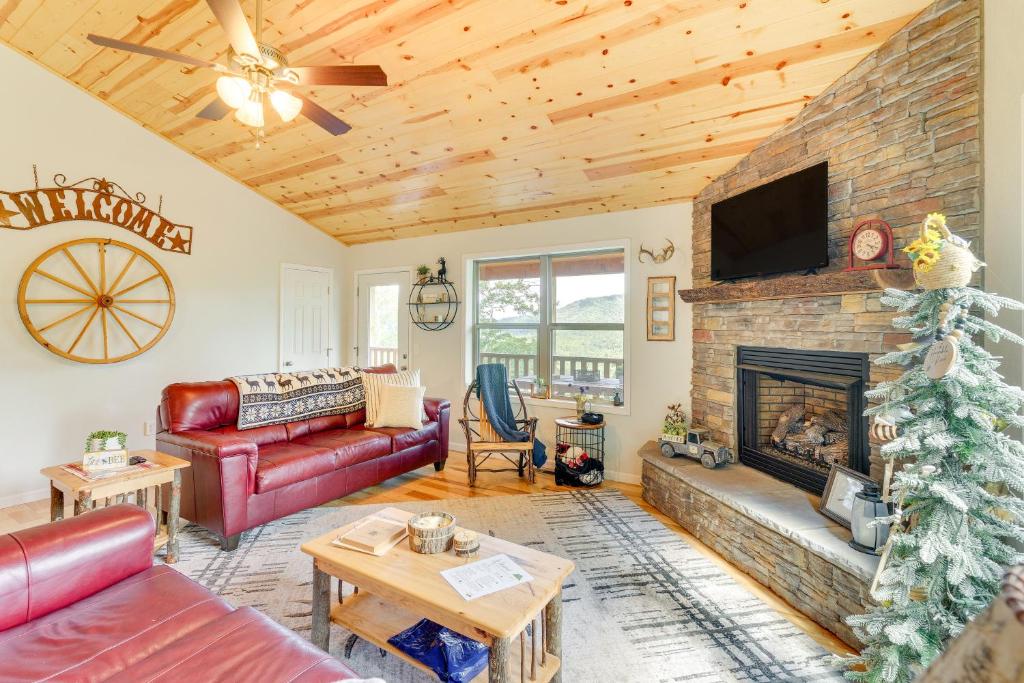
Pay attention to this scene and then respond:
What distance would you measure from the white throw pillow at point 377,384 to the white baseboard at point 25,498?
2.44m

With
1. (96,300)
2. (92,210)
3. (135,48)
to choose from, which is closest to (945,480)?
(135,48)

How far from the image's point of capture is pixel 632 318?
13.3 ft

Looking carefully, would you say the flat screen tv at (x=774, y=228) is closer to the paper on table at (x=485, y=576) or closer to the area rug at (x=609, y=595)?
the area rug at (x=609, y=595)

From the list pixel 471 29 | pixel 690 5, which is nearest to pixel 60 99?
pixel 471 29

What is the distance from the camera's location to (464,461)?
462cm

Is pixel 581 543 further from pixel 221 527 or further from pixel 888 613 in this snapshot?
pixel 221 527

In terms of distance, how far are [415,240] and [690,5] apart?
3.66 metres

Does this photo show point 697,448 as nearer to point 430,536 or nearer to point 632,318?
point 632,318

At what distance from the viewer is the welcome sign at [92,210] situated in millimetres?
3486

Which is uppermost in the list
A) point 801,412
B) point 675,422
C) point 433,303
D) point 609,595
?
point 433,303

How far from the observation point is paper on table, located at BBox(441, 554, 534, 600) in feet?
5.00

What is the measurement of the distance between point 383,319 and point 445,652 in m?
4.50

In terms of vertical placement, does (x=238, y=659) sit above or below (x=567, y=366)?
below

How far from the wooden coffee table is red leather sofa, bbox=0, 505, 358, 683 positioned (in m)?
0.31
